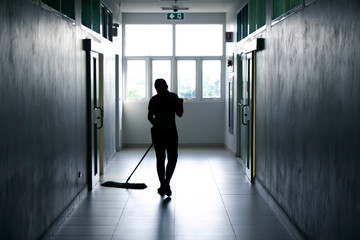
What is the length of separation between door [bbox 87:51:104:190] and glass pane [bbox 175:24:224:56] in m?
4.68

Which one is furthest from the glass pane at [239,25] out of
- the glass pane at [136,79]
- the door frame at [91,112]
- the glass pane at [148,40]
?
the glass pane at [136,79]

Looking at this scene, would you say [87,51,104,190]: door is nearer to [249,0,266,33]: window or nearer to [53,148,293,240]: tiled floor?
[53,148,293,240]: tiled floor

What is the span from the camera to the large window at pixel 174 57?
1228 centimetres

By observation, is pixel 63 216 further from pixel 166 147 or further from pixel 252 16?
pixel 252 16

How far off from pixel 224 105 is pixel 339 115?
8830mm

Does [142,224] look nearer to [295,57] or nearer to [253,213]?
[253,213]

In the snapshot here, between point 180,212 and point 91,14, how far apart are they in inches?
136

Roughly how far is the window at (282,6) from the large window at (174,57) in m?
6.16

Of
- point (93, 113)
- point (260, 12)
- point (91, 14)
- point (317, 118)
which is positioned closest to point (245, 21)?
point (260, 12)

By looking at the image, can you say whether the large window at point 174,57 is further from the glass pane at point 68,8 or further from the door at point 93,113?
the glass pane at point 68,8

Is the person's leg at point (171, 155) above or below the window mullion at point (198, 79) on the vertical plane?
below

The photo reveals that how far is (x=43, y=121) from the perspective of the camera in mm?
4527

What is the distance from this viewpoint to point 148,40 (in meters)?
12.3

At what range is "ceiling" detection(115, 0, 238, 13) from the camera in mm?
10305
